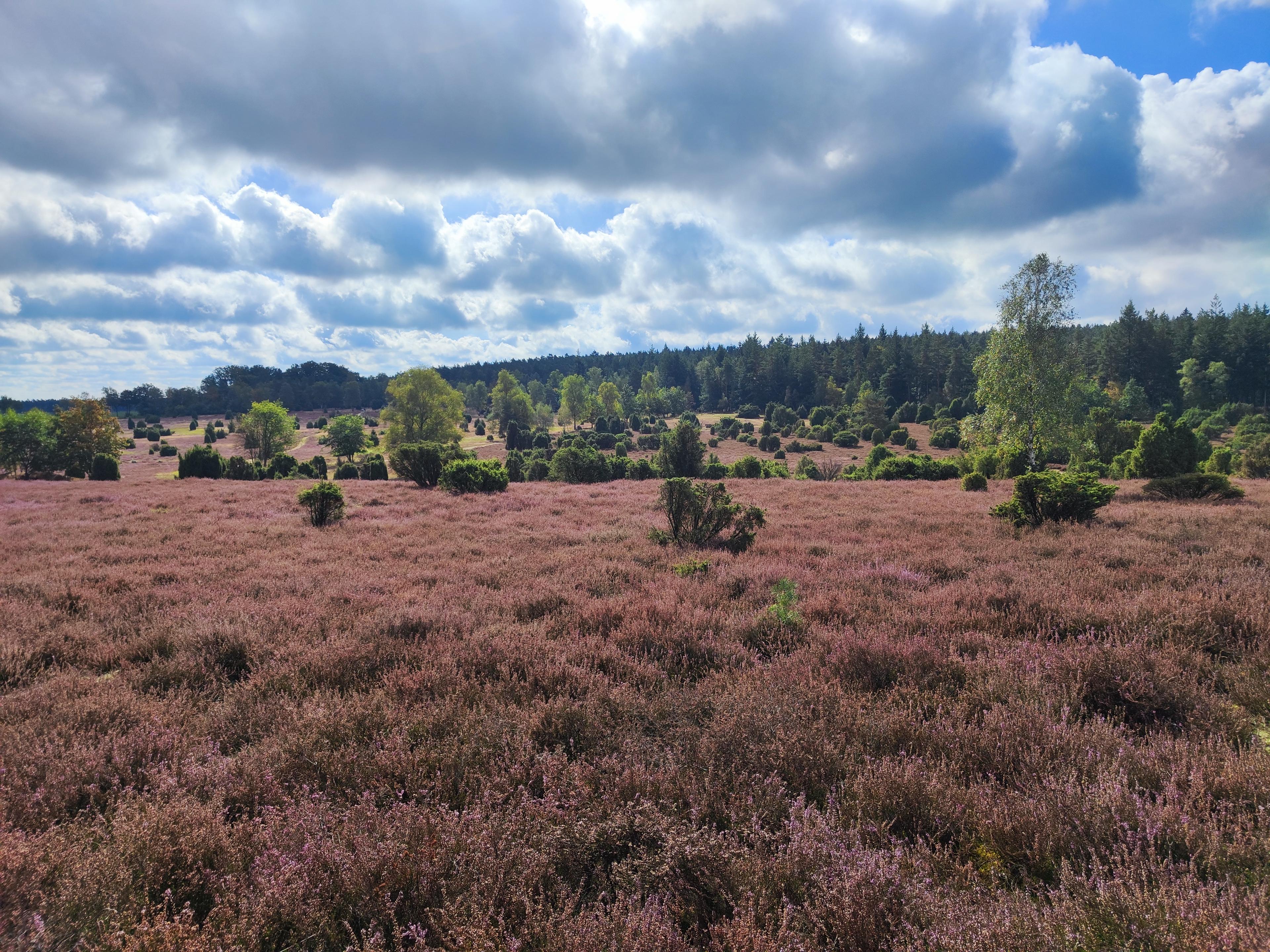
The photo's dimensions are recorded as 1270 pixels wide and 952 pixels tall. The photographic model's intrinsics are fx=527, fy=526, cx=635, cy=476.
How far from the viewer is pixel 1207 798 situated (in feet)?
9.75

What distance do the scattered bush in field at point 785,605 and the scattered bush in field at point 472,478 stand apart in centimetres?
1668

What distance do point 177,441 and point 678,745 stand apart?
110 meters

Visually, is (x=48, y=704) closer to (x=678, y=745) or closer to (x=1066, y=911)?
(x=678, y=745)

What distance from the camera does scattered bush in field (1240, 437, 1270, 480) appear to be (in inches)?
1136

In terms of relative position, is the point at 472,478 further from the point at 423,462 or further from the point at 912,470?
the point at 912,470

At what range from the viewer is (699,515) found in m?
11.3

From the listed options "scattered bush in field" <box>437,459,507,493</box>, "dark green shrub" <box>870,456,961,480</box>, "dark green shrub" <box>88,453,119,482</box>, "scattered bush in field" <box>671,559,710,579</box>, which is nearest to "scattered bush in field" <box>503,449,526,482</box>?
"scattered bush in field" <box>437,459,507,493</box>

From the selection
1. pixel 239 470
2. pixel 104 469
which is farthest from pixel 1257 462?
pixel 104 469

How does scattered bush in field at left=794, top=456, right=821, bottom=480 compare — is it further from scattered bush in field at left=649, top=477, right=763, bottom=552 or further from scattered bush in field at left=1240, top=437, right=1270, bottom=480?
scattered bush in field at left=649, top=477, right=763, bottom=552

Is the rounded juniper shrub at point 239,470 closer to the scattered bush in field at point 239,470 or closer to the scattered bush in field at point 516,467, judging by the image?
the scattered bush in field at point 239,470

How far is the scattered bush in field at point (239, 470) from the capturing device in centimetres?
4116

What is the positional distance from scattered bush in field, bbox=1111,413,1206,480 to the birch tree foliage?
4652mm

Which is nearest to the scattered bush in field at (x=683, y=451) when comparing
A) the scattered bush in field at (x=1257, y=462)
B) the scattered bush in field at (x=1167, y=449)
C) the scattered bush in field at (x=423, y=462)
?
the scattered bush in field at (x=423, y=462)

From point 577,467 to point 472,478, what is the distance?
12.4 metres
